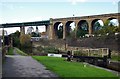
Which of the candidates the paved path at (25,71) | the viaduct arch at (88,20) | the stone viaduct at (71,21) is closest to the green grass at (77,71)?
the paved path at (25,71)

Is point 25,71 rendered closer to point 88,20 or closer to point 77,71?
point 77,71

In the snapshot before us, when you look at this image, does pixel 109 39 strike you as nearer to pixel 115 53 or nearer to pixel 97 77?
pixel 115 53

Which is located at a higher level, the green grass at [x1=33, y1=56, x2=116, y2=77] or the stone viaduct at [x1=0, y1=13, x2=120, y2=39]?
the stone viaduct at [x1=0, y1=13, x2=120, y2=39]

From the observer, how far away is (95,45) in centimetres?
5944

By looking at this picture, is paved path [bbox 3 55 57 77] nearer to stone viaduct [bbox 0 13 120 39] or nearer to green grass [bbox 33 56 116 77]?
green grass [bbox 33 56 116 77]

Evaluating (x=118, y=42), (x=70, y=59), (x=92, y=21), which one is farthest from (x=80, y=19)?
(x=70, y=59)

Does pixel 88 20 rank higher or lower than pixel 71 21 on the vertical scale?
lower

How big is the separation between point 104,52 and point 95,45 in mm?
9739

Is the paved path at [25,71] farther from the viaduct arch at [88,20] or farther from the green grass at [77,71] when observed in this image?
the viaduct arch at [88,20]

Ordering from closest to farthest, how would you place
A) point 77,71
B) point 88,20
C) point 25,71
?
point 25,71
point 77,71
point 88,20

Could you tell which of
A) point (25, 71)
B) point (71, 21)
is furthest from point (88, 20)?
point (25, 71)

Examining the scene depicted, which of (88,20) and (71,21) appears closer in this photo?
(88,20)

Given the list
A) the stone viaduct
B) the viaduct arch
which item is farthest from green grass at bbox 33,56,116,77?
the viaduct arch

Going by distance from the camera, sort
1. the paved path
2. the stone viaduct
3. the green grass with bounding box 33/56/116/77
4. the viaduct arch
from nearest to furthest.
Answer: the paved path < the green grass with bounding box 33/56/116/77 < the viaduct arch < the stone viaduct
